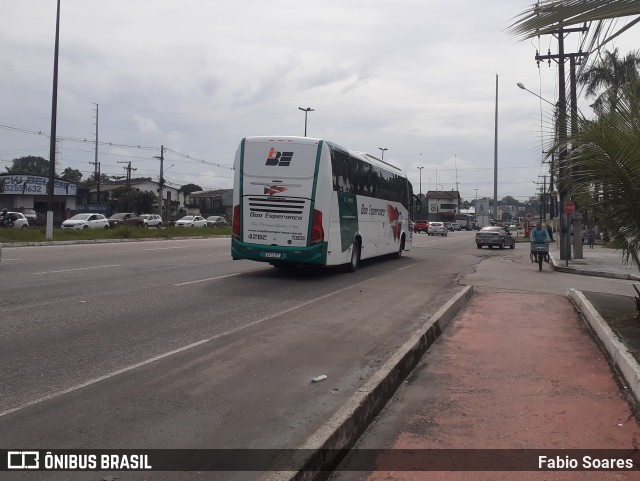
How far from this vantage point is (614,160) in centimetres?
790

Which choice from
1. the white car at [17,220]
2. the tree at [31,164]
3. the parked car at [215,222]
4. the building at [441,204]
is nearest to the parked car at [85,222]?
the white car at [17,220]

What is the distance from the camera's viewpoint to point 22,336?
307 inches

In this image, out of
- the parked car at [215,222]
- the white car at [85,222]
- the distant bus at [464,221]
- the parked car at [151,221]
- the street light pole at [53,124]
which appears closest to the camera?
the street light pole at [53,124]

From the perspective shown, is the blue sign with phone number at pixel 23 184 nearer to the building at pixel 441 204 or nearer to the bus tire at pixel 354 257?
the bus tire at pixel 354 257

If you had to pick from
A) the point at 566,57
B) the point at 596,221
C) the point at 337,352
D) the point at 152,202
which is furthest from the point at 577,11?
the point at 152,202

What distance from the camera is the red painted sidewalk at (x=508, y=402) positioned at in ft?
16.0

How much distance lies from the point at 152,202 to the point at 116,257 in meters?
55.4

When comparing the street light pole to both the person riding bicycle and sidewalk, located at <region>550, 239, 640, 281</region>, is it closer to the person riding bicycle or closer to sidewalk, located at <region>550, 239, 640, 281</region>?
the person riding bicycle

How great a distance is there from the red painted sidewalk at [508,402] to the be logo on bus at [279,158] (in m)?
6.97

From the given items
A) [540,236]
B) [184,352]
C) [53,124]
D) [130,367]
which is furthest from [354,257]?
[53,124]

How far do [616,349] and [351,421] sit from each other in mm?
3989

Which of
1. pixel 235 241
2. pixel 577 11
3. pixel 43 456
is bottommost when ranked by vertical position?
pixel 43 456

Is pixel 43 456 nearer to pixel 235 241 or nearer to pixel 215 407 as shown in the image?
pixel 215 407

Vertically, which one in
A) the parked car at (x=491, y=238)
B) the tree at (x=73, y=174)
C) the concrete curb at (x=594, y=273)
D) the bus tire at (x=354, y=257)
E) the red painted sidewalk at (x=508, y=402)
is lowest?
the red painted sidewalk at (x=508, y=402)
